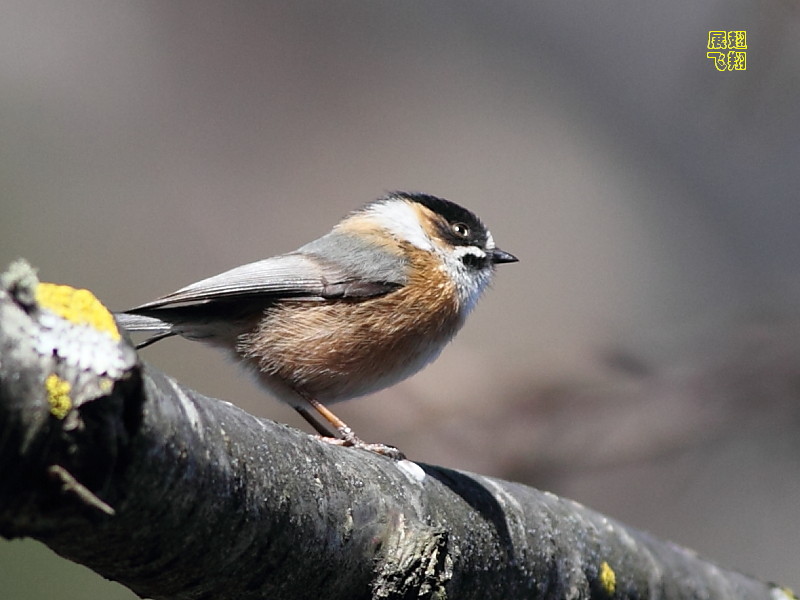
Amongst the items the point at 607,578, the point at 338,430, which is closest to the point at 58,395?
the point at 607,578

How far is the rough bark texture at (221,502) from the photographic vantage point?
103 cm

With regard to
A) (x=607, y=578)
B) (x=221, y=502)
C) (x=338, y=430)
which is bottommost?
(x=607, y=578)

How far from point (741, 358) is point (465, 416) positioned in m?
1.28

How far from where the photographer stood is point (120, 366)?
42.6 inches

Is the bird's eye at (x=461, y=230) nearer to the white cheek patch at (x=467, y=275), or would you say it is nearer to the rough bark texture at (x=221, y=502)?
the white cheek patch at (x=467, y=275)

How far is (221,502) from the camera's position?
1.34 m

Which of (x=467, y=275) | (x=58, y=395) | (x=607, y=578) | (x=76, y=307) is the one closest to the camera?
(x=58, y=395)

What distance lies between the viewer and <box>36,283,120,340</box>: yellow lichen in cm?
110

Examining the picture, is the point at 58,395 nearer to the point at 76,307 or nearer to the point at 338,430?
the point at 76,307

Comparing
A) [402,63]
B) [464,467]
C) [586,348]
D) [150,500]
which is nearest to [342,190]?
[402,63]

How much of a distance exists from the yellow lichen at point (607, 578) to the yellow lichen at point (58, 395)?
6.23 ft

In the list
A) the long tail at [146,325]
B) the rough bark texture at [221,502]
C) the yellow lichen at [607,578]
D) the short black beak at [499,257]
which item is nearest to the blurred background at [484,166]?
the short black beak at [499,257]

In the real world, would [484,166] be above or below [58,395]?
above

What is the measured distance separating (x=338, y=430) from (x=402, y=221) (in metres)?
0.97
